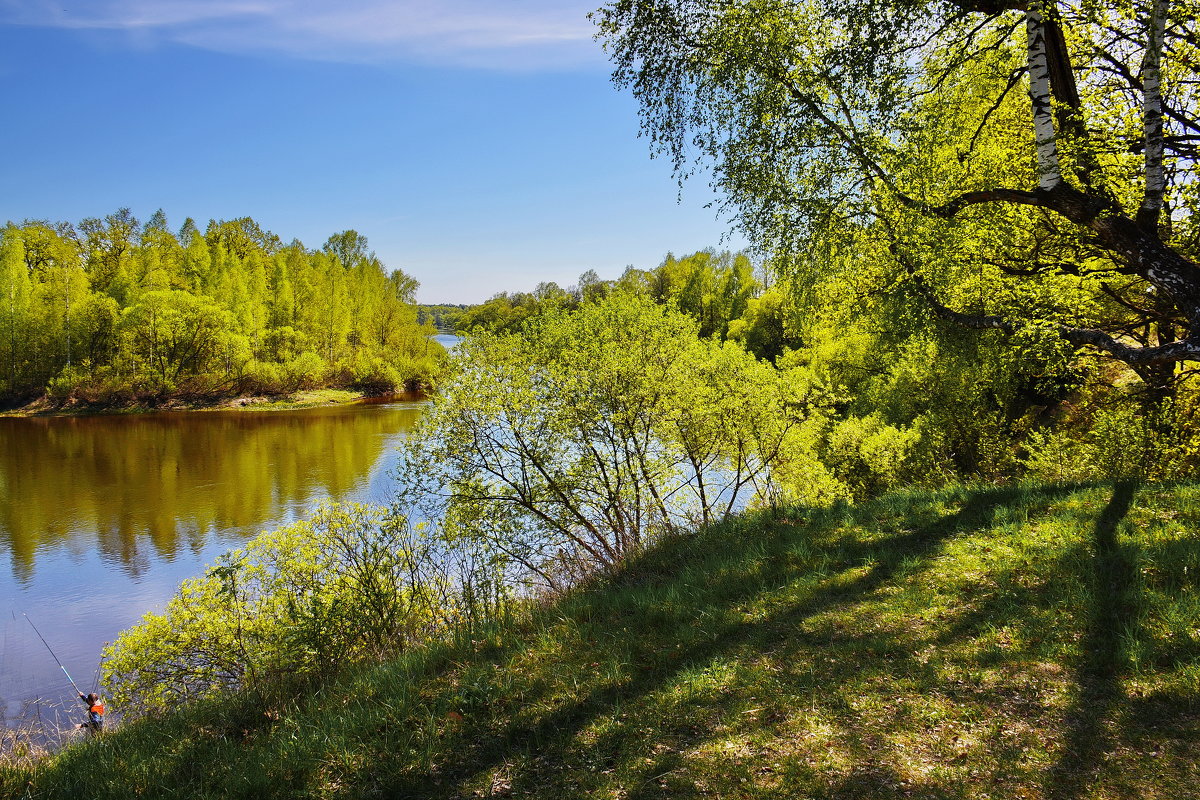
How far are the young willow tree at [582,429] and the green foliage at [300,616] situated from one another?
6.59ft

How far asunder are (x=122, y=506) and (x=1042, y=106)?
32.7 m

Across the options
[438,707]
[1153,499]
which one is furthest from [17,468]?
[1153,499]

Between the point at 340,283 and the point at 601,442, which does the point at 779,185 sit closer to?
the point at 601,442

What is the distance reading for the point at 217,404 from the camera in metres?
59.7

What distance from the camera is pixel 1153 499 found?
717cm

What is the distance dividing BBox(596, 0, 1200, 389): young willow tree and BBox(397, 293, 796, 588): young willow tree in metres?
Result: 7.23

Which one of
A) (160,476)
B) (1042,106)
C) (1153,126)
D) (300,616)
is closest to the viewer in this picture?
(1153,126)

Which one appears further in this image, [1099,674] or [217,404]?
[217,404]

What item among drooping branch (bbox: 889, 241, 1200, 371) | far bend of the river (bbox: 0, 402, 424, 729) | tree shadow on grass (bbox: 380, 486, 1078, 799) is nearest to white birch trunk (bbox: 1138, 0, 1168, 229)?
drooping branch (bbox: 889, 241, 1200, 371)

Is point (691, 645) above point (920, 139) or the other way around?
the other way around

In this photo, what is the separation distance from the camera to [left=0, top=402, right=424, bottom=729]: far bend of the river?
16.3m

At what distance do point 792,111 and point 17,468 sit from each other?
41.0 metres

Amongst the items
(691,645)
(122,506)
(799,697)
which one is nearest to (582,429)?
(691,645)

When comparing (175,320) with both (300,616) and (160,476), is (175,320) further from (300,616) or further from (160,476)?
(300,616)
